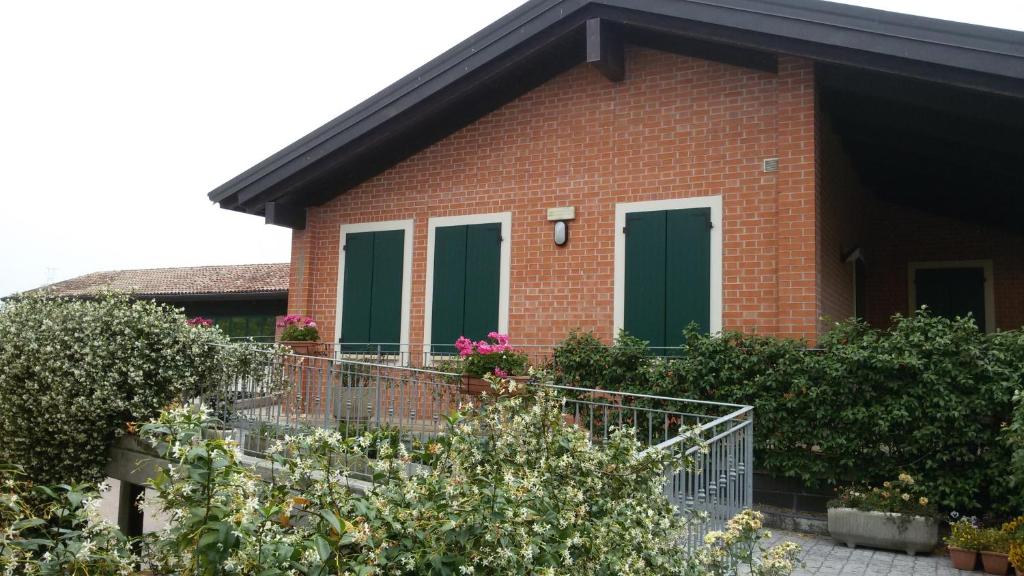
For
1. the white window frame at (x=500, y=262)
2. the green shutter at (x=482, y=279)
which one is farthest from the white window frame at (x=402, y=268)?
the green shutter at (x=482, y=279)

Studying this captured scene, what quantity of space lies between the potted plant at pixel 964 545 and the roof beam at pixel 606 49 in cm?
551

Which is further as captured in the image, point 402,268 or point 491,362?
point 402,268

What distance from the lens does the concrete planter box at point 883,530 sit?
5.71m

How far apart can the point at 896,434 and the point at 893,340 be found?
77 centimetres

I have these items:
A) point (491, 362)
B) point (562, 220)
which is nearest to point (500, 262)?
point (562, 220)

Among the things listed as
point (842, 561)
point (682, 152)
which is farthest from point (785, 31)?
point (842, 561)

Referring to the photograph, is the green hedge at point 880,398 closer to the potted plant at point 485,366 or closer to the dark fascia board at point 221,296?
the potted plant at point 485,366

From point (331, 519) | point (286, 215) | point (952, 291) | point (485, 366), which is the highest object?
point (286, 215)

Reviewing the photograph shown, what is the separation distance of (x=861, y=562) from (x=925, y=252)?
699 cm

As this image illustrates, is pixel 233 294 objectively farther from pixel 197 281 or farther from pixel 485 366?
pixel 485 366

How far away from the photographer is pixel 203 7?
1012 centimetres

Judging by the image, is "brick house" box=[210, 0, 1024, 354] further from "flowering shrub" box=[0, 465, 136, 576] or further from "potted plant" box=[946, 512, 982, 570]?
"flowering shrub" box=[0, 465, 136, 576]

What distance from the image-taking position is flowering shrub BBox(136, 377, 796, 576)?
83.7 inches

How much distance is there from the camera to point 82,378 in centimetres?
653
